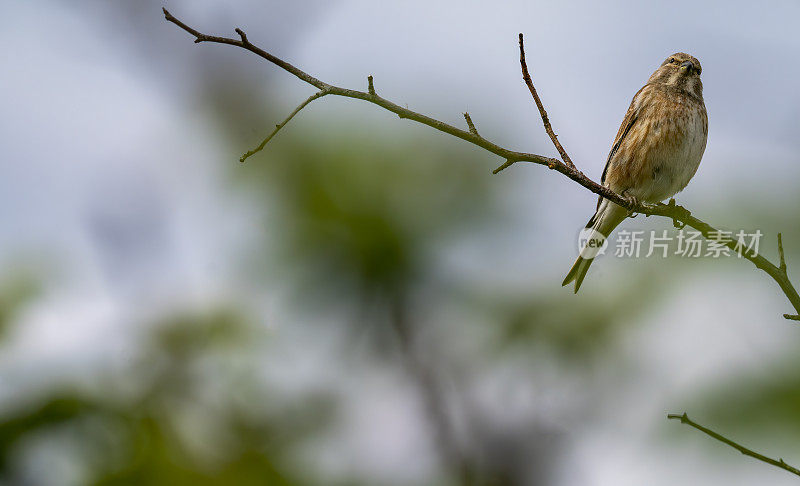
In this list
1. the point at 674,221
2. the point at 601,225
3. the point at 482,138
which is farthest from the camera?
the point at 601,225

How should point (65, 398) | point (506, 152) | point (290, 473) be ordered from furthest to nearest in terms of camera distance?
1. point (65, 398)
2. point (290, 473)
3. point (506, 152)

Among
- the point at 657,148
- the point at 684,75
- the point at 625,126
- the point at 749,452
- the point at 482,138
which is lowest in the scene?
the point at 749,452

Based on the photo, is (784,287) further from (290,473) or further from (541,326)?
(541,326)

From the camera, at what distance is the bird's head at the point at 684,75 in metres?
6.69

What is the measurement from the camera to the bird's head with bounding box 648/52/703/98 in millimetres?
6691

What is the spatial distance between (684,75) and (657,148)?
2.73 ft

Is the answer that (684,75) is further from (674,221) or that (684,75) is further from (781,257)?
(781,257)

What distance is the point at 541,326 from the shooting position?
23.5 ft

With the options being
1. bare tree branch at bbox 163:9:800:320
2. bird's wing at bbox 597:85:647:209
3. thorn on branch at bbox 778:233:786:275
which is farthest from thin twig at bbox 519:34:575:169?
bird's wing at bbox 597:85:647:209

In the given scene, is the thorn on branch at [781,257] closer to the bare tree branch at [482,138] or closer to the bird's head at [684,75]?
the bare tree branch at [482,138]

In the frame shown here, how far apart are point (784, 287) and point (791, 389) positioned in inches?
95.2

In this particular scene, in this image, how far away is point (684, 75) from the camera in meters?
6.72

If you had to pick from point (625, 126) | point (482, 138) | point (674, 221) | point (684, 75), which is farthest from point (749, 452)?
point (684, 75)

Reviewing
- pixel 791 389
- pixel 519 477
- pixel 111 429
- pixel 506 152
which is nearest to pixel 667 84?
pixel 791 389
